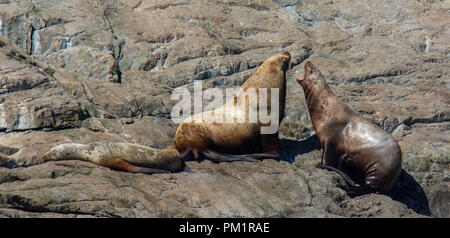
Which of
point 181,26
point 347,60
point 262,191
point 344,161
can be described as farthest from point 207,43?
point 262,191

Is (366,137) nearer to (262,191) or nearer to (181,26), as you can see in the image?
(262,191)

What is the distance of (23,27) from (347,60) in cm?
573

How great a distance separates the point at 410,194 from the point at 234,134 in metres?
2.55

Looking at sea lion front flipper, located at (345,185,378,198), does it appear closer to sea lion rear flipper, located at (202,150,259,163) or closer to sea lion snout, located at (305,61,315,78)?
sea lion rear flipper, located at (202,150,259,163)

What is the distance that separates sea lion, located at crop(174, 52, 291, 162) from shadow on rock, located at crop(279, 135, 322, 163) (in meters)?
0.31

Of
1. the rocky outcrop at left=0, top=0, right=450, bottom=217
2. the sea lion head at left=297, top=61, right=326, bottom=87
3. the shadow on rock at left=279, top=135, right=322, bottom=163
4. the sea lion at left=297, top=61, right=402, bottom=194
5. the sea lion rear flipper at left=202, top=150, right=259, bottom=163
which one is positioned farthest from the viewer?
the sea lion head at left=297, top=61, right=326, bottom=87

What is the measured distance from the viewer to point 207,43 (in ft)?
36.4

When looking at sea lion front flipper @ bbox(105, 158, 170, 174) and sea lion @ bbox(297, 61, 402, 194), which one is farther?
sea lion @ bbox(297, 61, 402, 194)

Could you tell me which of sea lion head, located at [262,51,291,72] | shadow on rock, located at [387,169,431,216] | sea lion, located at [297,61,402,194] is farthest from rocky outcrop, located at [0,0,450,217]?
sea lion head, located at [262,51,291,72]

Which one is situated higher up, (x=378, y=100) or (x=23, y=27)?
(x=23, y=27)

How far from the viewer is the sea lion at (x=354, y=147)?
329 inches

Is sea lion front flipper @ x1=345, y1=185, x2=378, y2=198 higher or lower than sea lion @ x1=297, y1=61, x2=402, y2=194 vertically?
lower

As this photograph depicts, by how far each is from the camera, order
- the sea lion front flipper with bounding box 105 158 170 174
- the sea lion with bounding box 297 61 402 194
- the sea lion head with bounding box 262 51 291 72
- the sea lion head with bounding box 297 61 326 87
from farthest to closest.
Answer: the sea lion head with bounding box 262 51 291 72, the sea lion head with bounding box 297 61 326 87, the sea lion with bounding box 297 61 402 194, the sea lion front flipper with bounding box 105 158 170 174

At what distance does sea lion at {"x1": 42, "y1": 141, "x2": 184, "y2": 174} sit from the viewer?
24.3 feet
